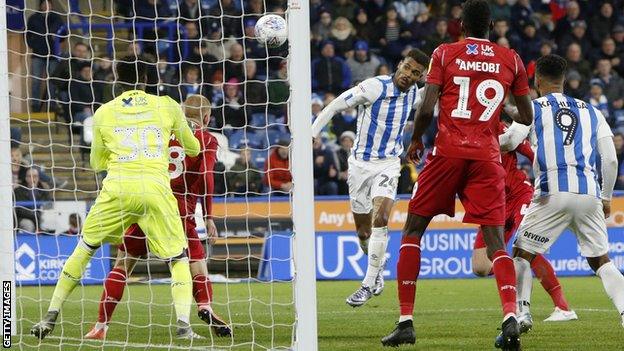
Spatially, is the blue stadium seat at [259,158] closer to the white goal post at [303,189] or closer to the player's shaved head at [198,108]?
the player's shaved head at [198,108]

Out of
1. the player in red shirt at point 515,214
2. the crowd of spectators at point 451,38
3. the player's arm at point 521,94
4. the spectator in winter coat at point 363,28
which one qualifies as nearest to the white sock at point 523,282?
the player in red shirt at point 515,214

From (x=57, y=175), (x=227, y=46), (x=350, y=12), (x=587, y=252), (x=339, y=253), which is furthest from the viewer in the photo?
(x=350, y=12)

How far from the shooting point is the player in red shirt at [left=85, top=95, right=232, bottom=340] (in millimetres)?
9555

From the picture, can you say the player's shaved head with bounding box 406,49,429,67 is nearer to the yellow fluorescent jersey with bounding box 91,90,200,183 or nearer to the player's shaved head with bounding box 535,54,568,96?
the player's shaved head with bounding box 535,54,568,96

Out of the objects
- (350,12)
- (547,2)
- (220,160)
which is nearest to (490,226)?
(220,160)

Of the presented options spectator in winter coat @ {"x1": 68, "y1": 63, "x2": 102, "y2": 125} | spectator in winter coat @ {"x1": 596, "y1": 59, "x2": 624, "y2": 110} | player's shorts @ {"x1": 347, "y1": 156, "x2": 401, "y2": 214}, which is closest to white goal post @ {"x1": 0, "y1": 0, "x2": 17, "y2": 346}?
player's shorts @ {"x1": 347, "y1": 156, "x2": 401, "y2": 214}

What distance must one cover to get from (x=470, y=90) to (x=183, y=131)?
89.4 inches

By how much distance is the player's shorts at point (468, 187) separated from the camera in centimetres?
823

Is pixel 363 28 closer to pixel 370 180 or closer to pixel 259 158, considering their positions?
pixel 259 158

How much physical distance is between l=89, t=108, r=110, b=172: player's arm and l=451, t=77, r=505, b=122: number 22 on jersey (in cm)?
268

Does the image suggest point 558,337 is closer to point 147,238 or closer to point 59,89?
point 147,238

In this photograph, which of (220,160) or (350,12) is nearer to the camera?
(220,160)

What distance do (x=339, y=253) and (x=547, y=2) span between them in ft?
30.9

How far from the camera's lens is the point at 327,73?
21.3 meters
